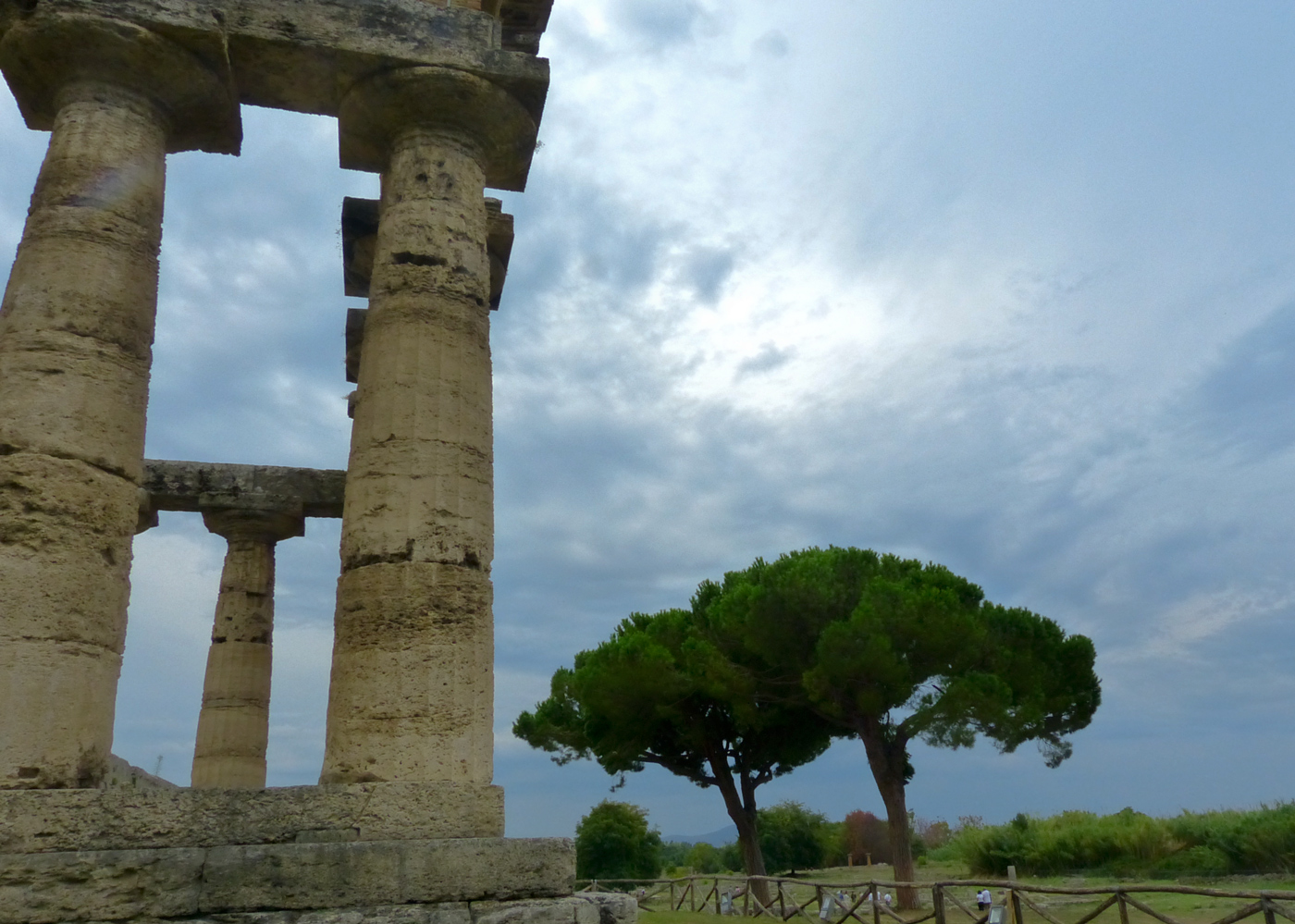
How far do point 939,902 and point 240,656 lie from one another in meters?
9.77

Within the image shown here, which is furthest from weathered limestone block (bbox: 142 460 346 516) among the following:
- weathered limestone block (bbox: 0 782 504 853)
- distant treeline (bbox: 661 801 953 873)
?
distant treeline (bbox: 661 801 953 873)

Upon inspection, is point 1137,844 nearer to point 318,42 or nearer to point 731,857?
point 731,857

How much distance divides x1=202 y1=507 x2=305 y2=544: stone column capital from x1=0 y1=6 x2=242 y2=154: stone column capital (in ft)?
17.4

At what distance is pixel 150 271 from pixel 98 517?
1.93m

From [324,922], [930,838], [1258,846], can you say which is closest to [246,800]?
[324,922]

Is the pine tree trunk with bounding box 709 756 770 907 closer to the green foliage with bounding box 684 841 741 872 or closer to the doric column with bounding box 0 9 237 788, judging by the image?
the green foliage with bounding box 684 841 741 872

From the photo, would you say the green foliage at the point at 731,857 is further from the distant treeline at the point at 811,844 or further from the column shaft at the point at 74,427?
the column shaft at the point at 74,427

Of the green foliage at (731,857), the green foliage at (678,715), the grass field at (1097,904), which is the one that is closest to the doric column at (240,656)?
the grass field at (1097,904)

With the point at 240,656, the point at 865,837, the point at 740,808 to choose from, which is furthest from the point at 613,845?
the point at 240,656

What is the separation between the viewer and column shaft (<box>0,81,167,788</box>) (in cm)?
537

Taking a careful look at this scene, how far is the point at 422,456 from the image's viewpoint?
6.25 metres

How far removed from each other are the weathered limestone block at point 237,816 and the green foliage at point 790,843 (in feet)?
110

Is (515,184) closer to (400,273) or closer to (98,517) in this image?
(400,273)

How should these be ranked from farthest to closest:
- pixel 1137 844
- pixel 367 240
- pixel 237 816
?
pixel 1137 844
pixel 367 240
pixel 237 816
